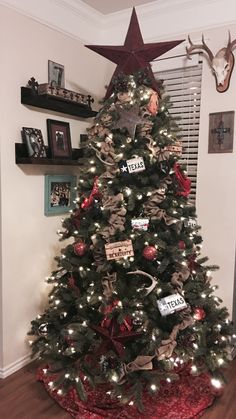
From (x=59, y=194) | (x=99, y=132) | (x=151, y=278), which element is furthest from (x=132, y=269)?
(x=59, y=194)

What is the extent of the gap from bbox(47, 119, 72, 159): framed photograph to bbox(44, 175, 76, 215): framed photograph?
0.18 meters

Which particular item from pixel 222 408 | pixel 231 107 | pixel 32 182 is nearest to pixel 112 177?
pixel 32 182

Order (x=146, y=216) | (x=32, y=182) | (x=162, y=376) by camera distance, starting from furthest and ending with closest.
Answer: (x=32, y=182) < (x=146, y=216) < (x=162, y=376)

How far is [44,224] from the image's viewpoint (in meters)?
2.64

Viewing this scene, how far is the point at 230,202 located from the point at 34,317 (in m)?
1.74

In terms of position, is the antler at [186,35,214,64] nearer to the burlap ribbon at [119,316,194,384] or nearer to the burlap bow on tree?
the burlap bow on tree

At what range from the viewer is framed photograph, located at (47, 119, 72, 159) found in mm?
2566

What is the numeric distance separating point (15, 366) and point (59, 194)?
131cm

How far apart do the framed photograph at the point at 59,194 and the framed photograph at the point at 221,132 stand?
1.16 meters

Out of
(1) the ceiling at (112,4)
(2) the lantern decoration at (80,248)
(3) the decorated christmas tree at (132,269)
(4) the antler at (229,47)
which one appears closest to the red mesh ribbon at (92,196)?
(3) the decorated christmas tree at (132,269)

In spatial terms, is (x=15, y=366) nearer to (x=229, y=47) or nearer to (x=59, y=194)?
(x=59, y=194)

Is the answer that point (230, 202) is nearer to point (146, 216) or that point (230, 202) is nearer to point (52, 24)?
point (146, 216)

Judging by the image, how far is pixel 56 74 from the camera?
2.60 meters

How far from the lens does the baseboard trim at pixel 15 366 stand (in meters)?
2.37
